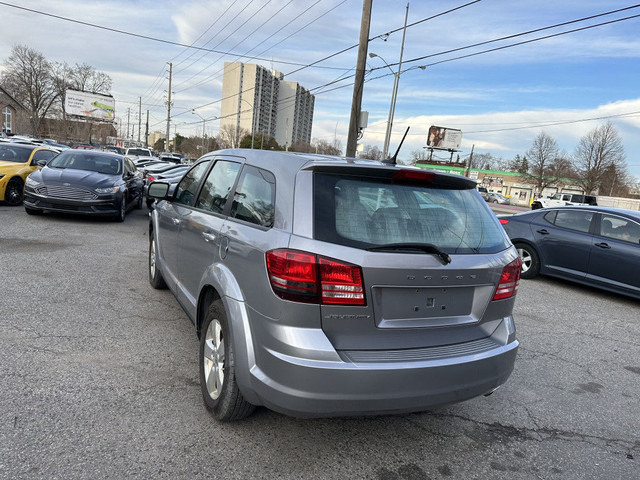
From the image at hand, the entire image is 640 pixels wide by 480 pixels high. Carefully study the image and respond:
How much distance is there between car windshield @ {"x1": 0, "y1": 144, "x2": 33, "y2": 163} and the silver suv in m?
10.9

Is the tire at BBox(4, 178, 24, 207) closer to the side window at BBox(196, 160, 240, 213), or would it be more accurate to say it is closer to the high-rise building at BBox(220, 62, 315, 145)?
the side window at BBox(196, 160, 240, 213)

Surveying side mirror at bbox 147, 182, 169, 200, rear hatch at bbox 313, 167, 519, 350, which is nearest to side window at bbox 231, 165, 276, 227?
rear hatch at bbox 313, 167, 519, 350

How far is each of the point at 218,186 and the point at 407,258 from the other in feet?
5.89

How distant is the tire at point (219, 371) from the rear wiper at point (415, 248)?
1029mm

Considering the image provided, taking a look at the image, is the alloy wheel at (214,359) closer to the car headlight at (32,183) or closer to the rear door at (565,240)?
the rear door at (565,240)

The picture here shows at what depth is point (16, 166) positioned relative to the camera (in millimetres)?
10828

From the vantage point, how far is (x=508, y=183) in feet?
281

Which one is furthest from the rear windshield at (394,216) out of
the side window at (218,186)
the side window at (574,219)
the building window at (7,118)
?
the building window at (7,118)

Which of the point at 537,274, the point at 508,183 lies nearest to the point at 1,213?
the point at 537,274

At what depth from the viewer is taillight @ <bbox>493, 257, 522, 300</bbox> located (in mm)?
2773

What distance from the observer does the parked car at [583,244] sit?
6910mm

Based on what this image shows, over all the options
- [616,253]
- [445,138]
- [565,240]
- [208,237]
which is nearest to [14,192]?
[208,237]

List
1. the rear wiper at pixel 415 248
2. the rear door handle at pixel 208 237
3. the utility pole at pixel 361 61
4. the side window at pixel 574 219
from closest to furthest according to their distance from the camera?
the rear wiper at pixel 415 248
the rear door handle at pixel 208 237
the side window at pixel 574 219
the utility pole at pixel 361 61

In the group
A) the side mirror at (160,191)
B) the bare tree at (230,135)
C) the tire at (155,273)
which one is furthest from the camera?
the bare tree at (230,135)
